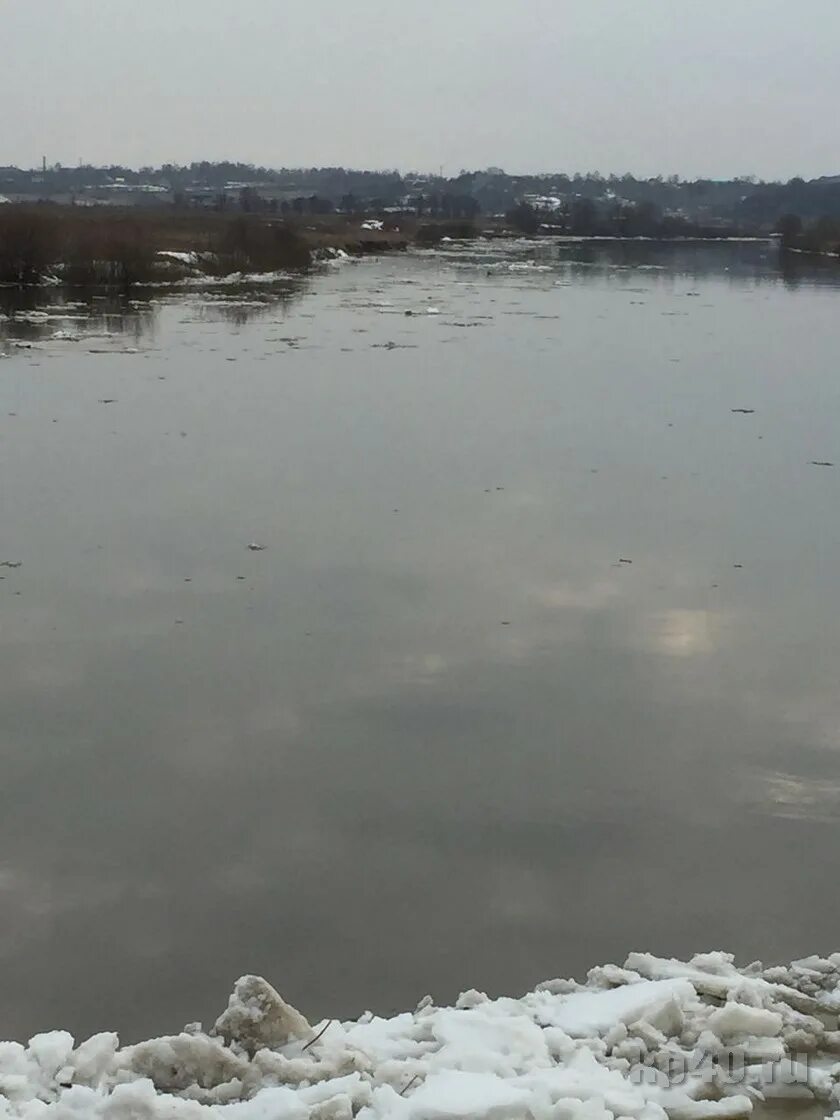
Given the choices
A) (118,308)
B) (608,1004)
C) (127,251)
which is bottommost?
(608,1004)

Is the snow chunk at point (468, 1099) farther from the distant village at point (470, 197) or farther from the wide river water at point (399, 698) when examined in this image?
the distant village at point (470, 197)

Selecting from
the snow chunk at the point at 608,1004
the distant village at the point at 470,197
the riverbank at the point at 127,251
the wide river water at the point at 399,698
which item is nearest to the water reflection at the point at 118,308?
the riverbank at the point at 127,251

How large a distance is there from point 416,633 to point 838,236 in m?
64.5

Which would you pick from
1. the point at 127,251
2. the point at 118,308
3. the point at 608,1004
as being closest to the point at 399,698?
the point at 608,1004

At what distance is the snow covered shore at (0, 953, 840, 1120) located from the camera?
304 cm

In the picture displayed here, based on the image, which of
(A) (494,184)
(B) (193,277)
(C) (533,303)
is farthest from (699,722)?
(A) (494,184)

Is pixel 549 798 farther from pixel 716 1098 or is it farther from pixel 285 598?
pixel 285 598

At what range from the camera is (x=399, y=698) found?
619cm

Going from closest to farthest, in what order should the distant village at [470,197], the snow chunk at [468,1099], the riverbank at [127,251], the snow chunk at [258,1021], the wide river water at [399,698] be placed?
the snow chunk at [468,1099], the snow chunk at [258,1021], the wide river water at [399,698], the riverbank at [127,251], the distant village at [470,197]

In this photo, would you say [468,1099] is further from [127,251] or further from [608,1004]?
[127,251]

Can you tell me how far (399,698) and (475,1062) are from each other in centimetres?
299

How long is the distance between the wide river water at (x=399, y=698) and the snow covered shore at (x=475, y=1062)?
0.44 meters

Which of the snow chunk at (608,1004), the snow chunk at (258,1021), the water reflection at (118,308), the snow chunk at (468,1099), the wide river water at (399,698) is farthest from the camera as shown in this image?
the water reflection at (118,308)

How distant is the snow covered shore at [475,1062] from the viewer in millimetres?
3039
